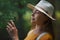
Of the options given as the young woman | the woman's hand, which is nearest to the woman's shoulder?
the young woman

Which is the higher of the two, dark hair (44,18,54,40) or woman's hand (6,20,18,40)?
dark hair (44,18,54,40)

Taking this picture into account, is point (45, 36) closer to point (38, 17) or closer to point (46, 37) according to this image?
point (46, 37)

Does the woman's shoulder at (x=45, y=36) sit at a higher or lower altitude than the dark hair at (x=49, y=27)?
lower

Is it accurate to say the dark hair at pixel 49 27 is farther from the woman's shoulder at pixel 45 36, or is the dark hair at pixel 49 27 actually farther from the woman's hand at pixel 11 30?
the woman's hand at pixel 11 30

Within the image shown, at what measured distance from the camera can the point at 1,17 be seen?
191 cm

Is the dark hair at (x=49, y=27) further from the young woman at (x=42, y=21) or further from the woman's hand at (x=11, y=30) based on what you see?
the woman's hand at (x=11, y=30)

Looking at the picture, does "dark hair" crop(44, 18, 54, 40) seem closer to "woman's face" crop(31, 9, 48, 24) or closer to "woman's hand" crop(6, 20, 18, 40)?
"woman's face" crop(31, 9, 48, 24)

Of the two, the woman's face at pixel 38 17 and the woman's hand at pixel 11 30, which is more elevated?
the woman's face at pixel 38 17

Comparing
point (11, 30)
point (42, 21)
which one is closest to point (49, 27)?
point (42, 21)

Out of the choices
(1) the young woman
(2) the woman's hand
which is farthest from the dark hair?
(2) the woman's hand

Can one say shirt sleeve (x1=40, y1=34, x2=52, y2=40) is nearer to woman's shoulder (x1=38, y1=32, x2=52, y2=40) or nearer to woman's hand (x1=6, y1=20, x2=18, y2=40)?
woman's shoulder (x1=38, y1=32, x2=52, y2=40)

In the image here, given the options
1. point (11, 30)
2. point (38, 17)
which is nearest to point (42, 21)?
point (38, 17)

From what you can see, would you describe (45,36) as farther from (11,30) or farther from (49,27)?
(11,30)

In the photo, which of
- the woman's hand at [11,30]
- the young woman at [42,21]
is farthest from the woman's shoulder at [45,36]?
the woman's hand at [11,30]
